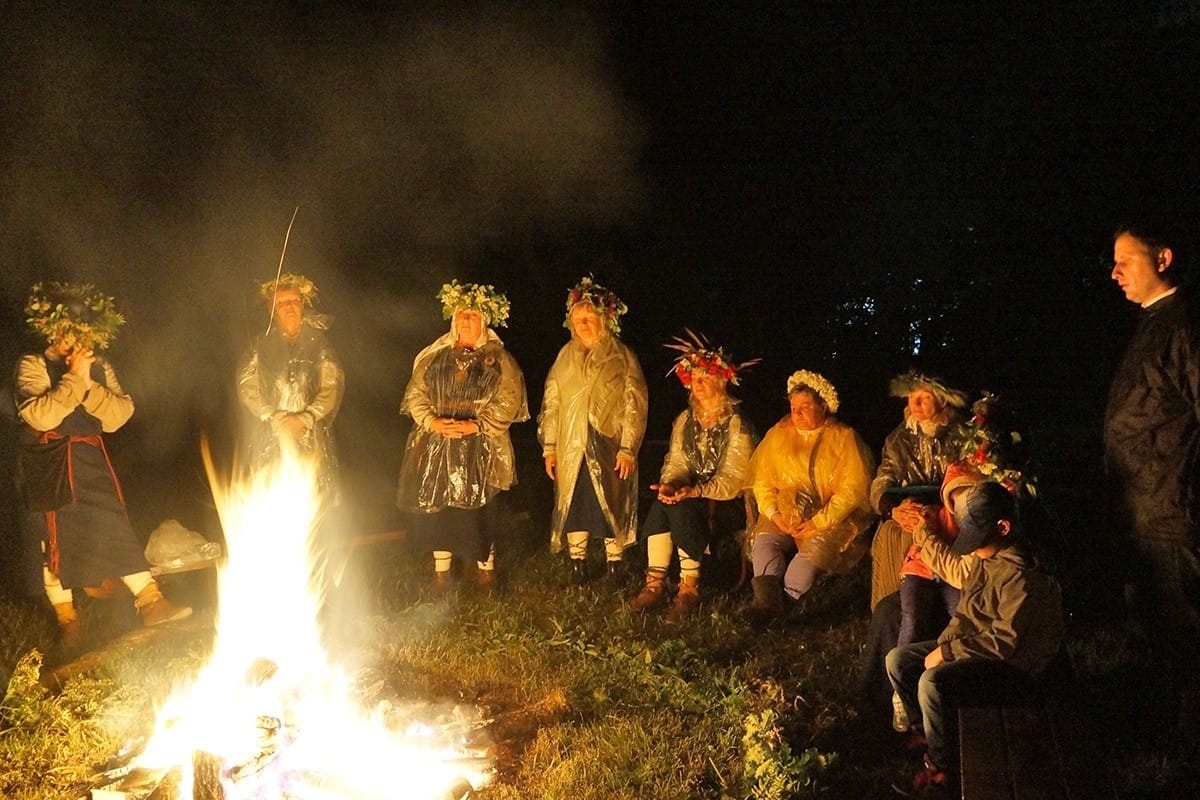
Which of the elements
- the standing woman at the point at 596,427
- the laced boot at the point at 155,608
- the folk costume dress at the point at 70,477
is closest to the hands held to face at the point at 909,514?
the standing woman at the point at 596,427

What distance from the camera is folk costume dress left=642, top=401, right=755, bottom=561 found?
6375 millimetres

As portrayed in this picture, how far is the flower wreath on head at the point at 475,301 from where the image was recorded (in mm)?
6535

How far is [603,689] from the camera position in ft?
16.0

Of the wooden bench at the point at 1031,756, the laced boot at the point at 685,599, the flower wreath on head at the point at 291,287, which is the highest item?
the flower wreath on head at the point at 291,287

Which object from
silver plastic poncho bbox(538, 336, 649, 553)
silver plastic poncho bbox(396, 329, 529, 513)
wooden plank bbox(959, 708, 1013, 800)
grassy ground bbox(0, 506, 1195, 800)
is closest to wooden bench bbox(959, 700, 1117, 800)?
wooden plank bbox(959, 708, 1013, 800)

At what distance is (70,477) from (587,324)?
3239mm

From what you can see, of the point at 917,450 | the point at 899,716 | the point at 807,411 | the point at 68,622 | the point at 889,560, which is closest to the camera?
the point at 899,716

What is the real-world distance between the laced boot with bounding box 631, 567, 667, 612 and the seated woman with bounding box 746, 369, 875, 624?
0.60 metres

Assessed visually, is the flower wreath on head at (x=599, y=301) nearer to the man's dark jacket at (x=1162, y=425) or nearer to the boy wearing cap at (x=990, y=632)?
the boy wearing cap at (x=990, y=632)

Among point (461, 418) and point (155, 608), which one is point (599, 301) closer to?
point (461, 418)

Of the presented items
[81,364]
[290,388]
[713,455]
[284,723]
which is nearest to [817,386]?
[713,455]

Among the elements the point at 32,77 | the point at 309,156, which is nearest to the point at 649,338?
the point at 309,156

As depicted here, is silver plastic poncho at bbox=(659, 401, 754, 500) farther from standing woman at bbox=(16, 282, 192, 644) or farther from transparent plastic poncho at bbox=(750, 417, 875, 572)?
standing woman at bbox=(16, 282, 192, 644)

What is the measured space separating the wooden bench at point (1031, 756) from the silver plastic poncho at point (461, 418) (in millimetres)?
3696
